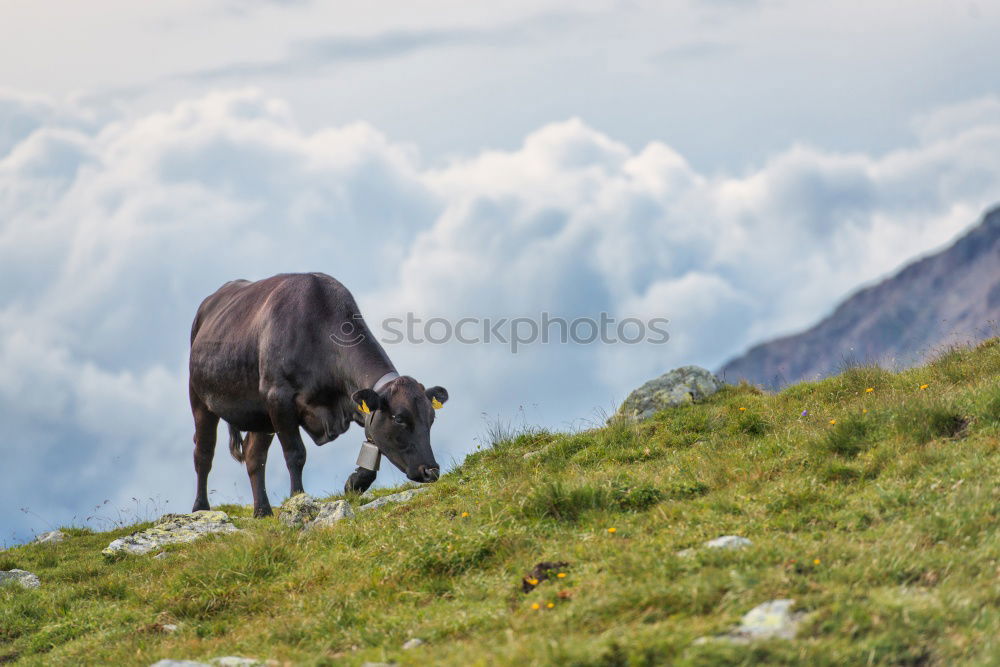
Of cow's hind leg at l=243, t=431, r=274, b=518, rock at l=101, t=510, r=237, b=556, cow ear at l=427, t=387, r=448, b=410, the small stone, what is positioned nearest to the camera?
the small stone

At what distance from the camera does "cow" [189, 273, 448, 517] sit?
14.5 meters

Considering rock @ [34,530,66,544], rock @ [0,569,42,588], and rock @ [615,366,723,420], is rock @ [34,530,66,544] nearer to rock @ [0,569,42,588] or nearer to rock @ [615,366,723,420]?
rock @ [0,569,42,588]

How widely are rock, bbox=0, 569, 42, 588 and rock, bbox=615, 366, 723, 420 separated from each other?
7419mm

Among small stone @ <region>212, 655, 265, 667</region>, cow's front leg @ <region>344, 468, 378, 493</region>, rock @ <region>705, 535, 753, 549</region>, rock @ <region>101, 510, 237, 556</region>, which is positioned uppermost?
cow's front leg @ <region>344, 468, 378, 493</region>

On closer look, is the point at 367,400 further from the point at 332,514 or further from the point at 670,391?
the point at 670,391

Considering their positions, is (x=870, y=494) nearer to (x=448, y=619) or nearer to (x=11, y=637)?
(x=448, y=619)

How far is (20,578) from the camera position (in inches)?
506

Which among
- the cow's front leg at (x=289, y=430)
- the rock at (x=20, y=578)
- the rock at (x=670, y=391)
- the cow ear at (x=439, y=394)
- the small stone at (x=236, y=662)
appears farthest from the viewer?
the cow's front leg at (x=289, y=430)

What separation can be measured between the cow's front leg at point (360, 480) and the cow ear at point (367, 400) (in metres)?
1.10

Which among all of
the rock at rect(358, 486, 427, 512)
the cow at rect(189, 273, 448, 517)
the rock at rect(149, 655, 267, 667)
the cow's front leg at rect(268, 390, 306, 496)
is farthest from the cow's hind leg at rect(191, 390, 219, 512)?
the rock at rect(149, 655, 267, 667)

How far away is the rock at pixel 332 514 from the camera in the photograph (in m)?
12.3

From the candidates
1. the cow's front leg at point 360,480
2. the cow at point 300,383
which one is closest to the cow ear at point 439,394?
the cow at point 300,383

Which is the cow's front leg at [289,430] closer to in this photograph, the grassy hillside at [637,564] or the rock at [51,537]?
the grassy hillside at [637,564]

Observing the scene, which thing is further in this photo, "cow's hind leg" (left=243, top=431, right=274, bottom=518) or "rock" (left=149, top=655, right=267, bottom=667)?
"cow's hind leg" (left=243, top=431, right=274, bottom=518)
